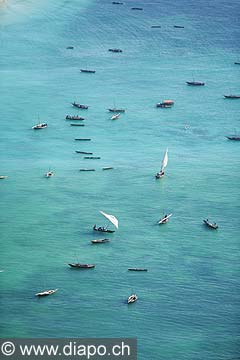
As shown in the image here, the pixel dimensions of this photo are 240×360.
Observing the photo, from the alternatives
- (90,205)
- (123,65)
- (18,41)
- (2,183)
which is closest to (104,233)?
(90,205)

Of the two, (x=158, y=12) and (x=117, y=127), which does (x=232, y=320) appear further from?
(x=158, y=12)

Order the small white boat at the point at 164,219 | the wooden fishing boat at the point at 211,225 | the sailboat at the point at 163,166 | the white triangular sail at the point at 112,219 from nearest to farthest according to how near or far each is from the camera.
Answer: the white triangular sail at the point at 112,219 → the wooden fishing boat at the point at 211,225 → the small white boat at the point at 164,219 → the sailboat at the point at 163,166

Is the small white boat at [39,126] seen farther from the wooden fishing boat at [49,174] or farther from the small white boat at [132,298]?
the small white boat at [132,298]

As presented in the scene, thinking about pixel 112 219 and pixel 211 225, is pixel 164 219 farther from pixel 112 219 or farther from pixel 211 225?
pixel 112 219

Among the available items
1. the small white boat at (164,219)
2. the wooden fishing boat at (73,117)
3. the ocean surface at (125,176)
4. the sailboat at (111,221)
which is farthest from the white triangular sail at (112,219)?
the wooden fishing boat at (73,117)

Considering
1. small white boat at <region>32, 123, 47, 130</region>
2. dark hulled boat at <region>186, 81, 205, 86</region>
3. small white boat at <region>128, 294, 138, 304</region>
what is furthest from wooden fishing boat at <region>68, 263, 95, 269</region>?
dark hulled boat at <region>186, 81, 205, 86</region>

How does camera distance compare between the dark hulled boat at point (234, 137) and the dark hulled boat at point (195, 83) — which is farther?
the dark hulled boat at point (195, 83)

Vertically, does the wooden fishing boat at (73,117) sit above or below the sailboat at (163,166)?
above

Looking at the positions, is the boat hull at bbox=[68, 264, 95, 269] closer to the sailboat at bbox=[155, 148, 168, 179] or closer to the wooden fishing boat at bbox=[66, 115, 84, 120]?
the sailboat at bbox=[155, 148, 168, 179]

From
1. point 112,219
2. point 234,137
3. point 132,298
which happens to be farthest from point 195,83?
point 132,298
